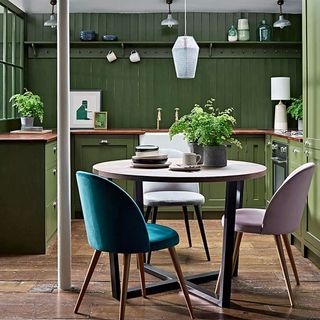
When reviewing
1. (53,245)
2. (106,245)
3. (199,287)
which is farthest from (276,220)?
(53,245)

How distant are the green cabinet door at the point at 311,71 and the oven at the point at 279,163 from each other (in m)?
0.74

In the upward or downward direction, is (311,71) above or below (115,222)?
above

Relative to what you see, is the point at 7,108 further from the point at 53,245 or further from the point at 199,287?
the point at 199,287

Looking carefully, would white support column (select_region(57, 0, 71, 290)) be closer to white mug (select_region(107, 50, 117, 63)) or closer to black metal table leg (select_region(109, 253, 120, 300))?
black metal table leg (select_region(109, 253, 120, 300))

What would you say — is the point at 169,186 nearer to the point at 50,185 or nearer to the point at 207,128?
the point at 50,185

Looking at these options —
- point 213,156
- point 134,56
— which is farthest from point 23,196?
point 134,56

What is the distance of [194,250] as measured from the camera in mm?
4332

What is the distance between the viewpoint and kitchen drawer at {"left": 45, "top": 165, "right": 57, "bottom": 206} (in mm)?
4286

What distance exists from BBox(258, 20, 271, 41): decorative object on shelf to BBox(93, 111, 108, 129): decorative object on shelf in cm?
185

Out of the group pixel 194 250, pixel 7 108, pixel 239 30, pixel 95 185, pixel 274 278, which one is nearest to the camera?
pixel 95 185

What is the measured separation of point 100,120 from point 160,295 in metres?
3.09

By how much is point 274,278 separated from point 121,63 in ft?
11.0

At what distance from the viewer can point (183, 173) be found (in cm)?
304

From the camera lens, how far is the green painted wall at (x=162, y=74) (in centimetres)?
615
